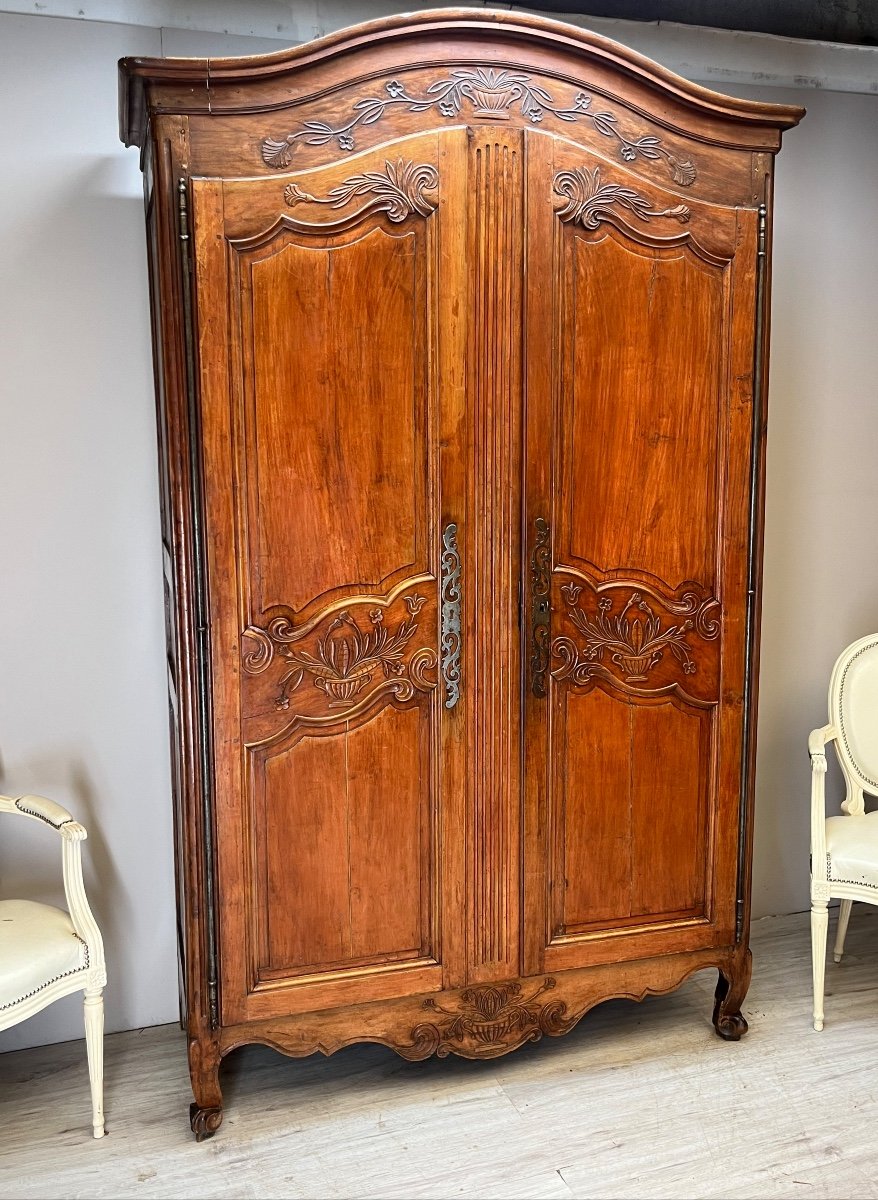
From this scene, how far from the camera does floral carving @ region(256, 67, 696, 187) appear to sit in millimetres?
2117

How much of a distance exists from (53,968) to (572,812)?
119 cm

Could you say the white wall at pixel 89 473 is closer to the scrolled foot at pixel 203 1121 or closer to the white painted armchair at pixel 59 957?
the white painted armchair at pixel 59 957

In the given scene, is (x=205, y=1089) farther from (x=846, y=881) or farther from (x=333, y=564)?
(x=846, y=881)

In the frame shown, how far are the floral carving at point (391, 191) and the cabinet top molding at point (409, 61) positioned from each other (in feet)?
0.57

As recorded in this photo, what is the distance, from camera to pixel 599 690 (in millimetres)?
2463

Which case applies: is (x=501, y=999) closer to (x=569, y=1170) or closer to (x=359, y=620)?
(x=569, y=1170)

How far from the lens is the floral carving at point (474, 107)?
2.12 m

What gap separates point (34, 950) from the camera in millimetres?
2273

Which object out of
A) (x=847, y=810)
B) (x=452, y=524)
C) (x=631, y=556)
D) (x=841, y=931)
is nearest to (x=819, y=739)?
(x=847, y=810)

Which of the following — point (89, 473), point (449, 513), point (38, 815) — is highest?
point (89, 473)

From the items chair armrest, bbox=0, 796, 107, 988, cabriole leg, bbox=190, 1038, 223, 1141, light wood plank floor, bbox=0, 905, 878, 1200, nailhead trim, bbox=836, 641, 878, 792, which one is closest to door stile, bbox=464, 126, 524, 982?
light wood plank floor, bbox=0, 905, 878, 1200

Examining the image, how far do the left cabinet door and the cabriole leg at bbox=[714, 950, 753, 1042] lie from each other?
2.44ft

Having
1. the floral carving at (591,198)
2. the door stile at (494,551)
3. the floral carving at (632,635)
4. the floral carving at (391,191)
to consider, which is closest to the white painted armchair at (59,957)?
the door stile at (494,551)

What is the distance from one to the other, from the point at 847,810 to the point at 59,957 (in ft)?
7.00
